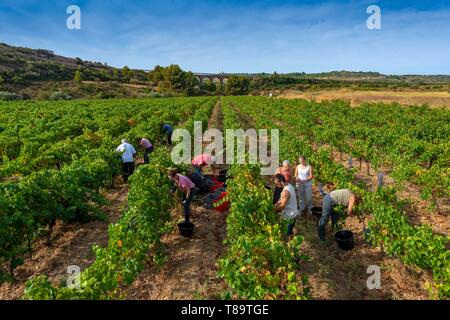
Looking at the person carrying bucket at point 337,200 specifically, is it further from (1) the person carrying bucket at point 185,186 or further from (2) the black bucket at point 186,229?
(1) the person carrying bucket at point 185,186

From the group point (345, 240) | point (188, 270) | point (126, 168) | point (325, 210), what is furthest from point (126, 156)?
point (345, 240)

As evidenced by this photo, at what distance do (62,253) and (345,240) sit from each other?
582 centimetres

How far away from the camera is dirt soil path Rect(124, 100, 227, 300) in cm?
540

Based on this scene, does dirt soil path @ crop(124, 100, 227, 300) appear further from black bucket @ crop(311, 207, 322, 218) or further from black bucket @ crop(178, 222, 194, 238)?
black bucket @ crop(311, 207, 322, 218)

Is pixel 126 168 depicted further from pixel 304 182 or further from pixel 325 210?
pixel 325 210

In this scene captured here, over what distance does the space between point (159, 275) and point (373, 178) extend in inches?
338

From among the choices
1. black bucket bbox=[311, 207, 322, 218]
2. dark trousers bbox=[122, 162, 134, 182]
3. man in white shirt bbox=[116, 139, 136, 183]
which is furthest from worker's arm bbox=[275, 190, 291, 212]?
dark trousers bbox=[122, 162, 134, 182]

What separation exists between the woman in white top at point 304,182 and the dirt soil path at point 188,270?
203cm

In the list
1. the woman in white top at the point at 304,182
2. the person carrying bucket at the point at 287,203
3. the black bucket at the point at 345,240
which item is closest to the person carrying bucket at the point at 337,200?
the black bucket at the point at 345,240

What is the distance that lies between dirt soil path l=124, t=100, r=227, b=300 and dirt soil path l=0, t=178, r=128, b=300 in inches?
52.4
